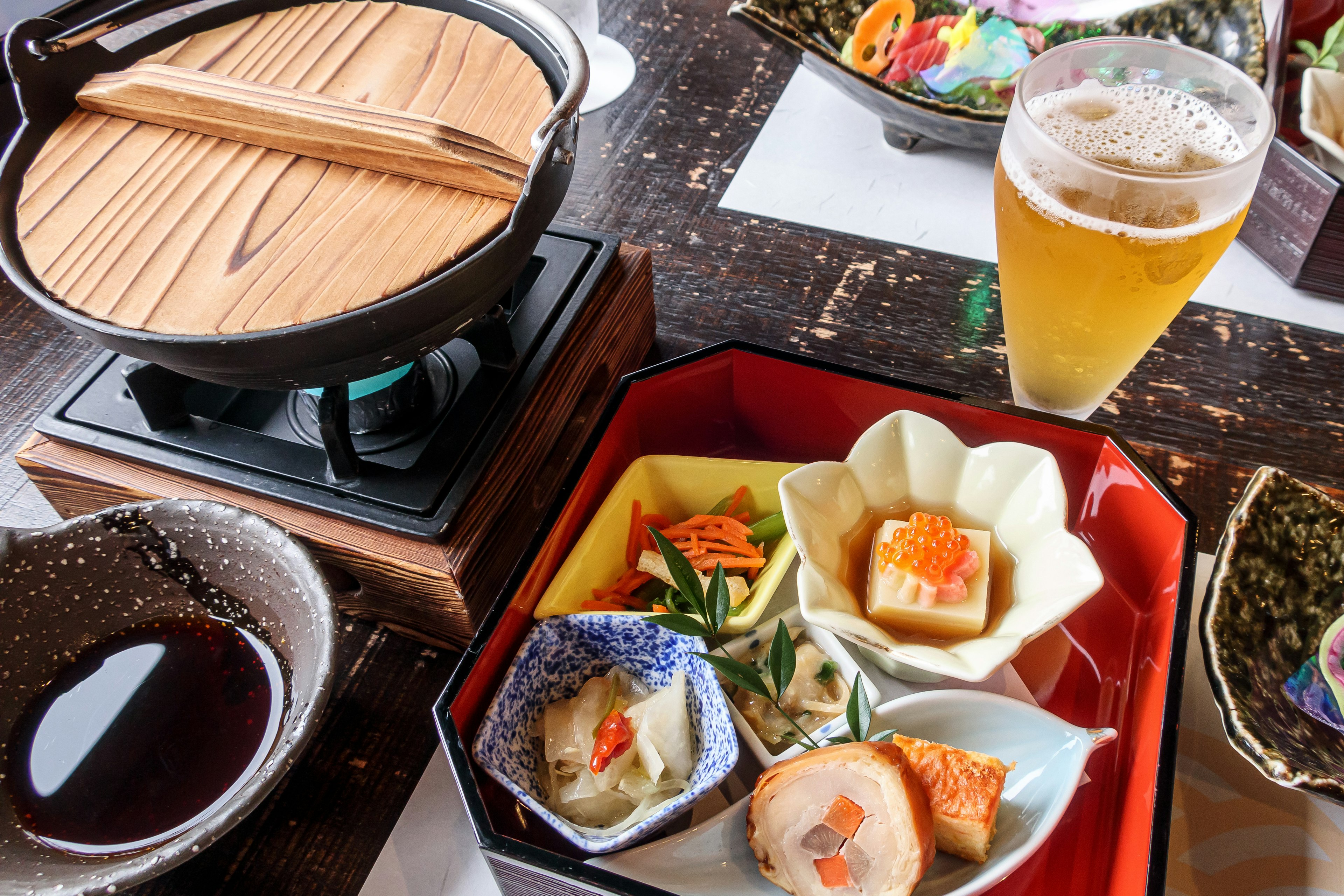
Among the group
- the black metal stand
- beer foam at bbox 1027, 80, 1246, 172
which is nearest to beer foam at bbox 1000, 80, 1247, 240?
beer foam at bbox 1027, 80, 1246, 172

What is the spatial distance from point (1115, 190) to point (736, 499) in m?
0.47

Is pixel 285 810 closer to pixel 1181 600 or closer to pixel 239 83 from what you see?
pixel 239 83

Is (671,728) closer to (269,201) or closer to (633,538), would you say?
(633,538)

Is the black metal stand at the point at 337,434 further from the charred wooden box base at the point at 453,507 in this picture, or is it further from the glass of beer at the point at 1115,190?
the glass of beer at the point at 1115,190

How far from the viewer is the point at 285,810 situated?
0.86 m

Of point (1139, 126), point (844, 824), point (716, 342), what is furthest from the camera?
point (716, 342)

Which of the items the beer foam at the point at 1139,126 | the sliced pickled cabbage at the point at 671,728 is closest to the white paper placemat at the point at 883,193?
the beer foam at the point at 1139,126

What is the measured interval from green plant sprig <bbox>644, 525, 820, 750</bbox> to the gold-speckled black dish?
840 mm

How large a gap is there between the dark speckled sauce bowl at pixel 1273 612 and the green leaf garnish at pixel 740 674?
1.31 feet

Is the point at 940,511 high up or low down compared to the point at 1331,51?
down

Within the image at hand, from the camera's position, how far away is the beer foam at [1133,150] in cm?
78

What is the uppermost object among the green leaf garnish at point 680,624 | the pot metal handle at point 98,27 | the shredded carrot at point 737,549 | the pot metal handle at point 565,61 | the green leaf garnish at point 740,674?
the pot metal handle at point 98,27

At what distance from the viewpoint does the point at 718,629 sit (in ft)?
2.68

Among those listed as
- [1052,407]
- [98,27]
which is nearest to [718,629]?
[1052,407]
